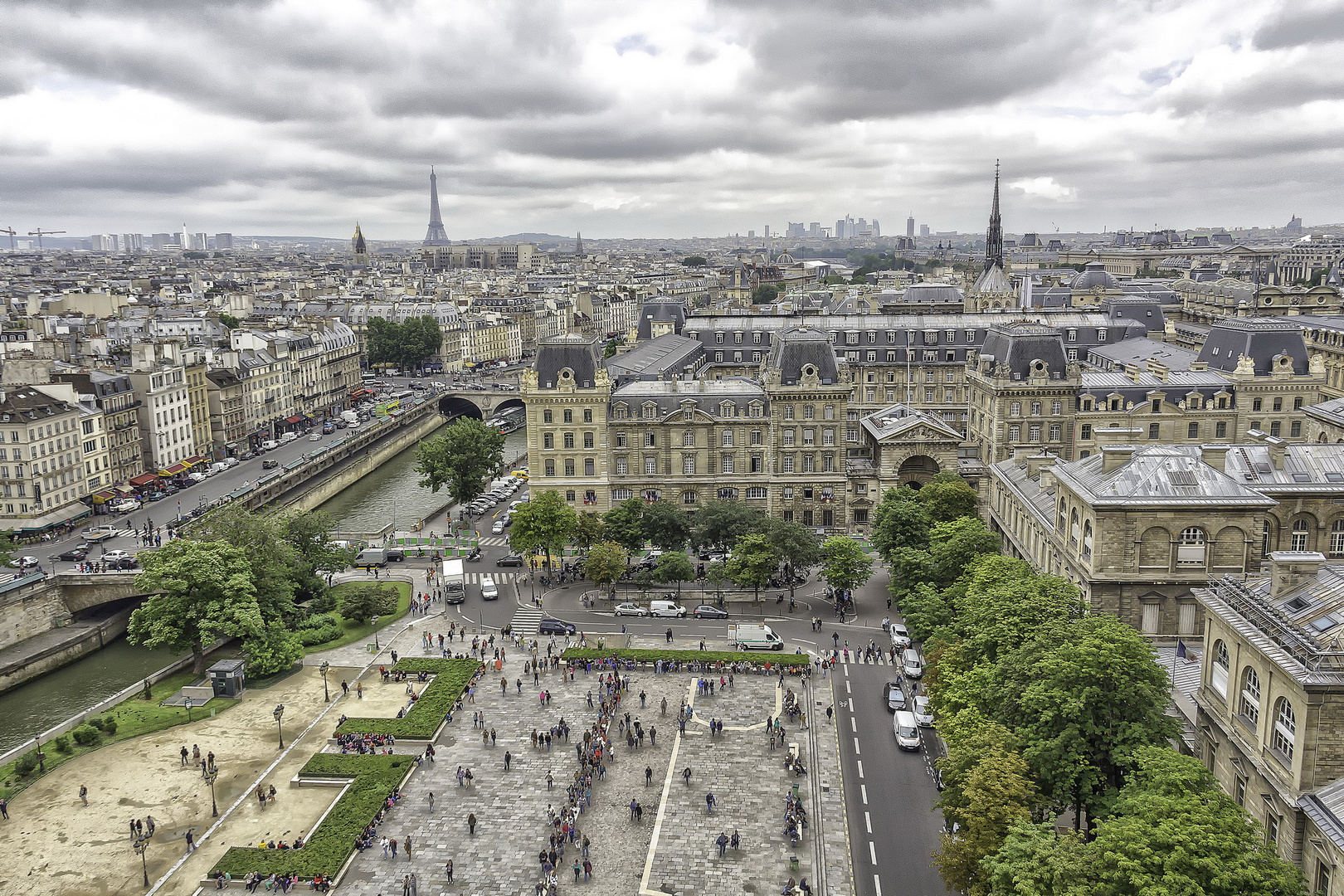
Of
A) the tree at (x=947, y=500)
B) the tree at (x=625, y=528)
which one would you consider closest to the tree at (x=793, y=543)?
the tree at (x=947, y=500)

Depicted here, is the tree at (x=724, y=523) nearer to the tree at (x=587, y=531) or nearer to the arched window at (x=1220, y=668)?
the tree at (x=587, y=531)

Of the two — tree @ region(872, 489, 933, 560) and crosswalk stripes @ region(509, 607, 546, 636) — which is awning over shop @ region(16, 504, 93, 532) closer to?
crosswalk stripes @ region(509, 607, 546, 636)

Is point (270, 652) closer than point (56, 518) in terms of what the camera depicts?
Yes

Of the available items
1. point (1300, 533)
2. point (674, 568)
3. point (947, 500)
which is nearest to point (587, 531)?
point (674, 568)

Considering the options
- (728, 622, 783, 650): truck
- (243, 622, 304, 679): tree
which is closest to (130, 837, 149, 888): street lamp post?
(243, 622, 304, 679): tree

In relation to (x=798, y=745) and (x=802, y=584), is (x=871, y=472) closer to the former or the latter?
(x=802, y=584)

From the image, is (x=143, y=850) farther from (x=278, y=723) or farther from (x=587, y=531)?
(x=587, y=531)

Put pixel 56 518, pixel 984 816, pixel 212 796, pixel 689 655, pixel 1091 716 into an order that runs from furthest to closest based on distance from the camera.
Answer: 1. pixel 56 518
2. pixel 689 655
3. pixel 212 796
4. pixel 1091 716
5. pixel 984 816

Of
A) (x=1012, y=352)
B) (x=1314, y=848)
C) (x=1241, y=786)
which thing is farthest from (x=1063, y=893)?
(x=1012, y=352)
